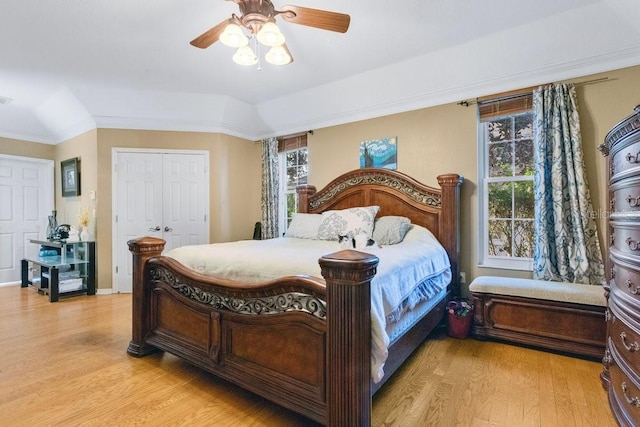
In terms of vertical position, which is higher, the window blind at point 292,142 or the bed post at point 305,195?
the window blind at point 292,142

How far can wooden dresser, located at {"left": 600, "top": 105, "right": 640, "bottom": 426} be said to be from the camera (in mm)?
1463

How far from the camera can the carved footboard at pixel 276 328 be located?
141cm

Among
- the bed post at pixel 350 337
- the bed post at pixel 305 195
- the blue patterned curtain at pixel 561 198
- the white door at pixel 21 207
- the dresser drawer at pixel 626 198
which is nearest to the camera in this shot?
the bed post at pixel 350 337

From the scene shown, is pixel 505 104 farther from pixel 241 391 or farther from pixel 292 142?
pixel 241 391

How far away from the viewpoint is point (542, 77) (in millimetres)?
3010

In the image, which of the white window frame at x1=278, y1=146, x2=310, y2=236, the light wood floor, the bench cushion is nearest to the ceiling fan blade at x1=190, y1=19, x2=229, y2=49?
the light wood floor

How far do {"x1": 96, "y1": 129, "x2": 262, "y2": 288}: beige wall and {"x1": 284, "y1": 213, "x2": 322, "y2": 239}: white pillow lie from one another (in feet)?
5.46

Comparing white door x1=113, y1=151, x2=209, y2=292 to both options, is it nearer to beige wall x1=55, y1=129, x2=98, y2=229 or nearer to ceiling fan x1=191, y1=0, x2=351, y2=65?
beige wall x1=55, y1=129, x2=98, y2=229

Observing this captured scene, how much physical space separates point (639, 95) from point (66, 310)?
612cm

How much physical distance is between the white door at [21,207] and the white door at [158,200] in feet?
7.02

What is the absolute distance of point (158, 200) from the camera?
4.71 metres

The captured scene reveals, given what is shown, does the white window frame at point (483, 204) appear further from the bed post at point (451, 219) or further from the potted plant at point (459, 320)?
the potted plant at point (459, 320)

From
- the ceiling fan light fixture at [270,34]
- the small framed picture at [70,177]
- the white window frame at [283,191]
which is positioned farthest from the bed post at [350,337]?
the small framed picture at [70,177]

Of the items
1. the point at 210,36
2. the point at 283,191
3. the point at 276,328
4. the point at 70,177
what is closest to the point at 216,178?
the point at 283,191
